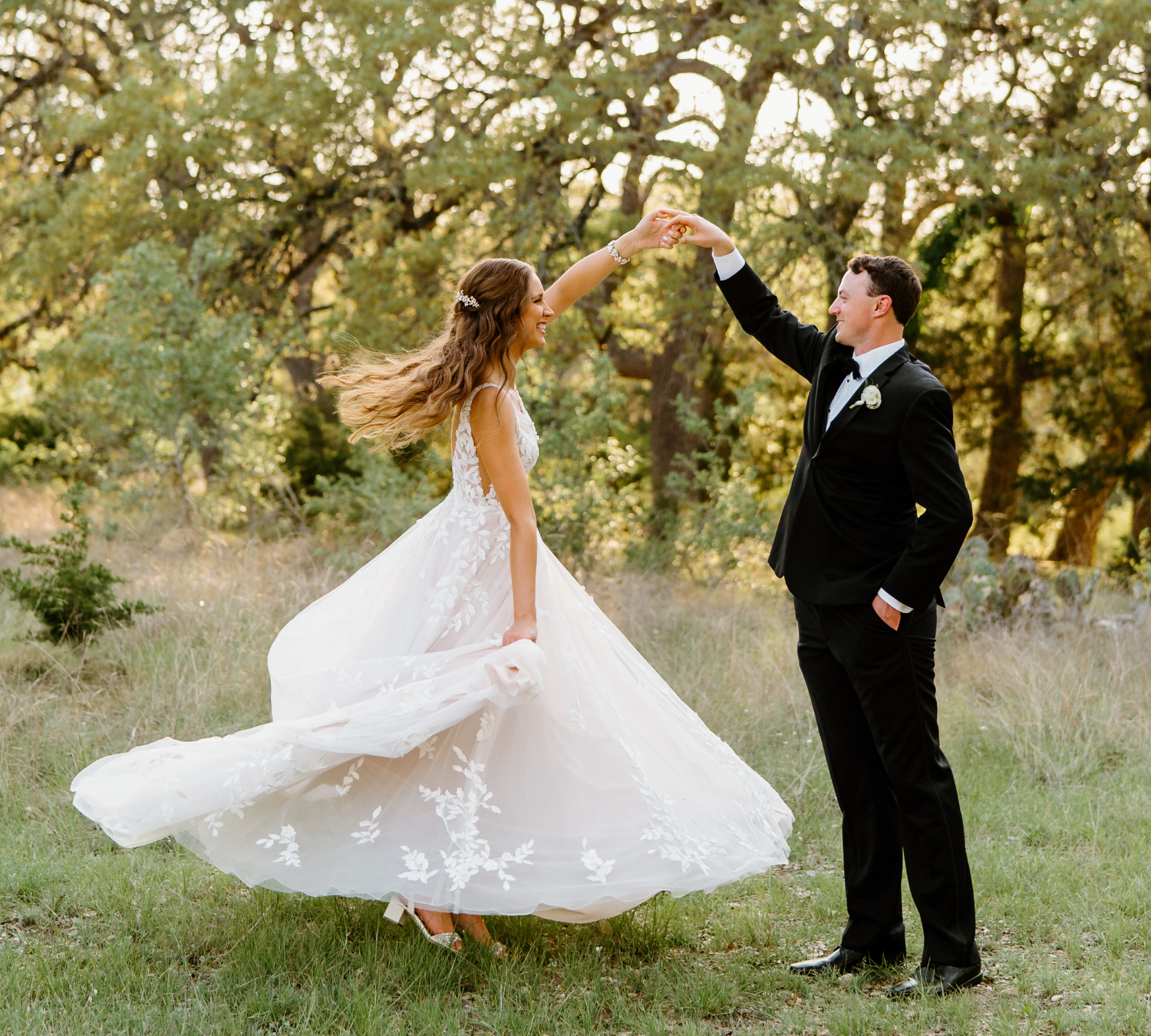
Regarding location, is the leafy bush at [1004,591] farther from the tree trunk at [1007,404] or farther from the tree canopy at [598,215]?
the tree trunk at [1007,404]

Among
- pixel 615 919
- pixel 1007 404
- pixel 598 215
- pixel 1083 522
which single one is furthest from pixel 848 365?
pixel 1083 522

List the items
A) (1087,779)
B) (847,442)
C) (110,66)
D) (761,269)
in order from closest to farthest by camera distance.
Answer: (847,442), (1087,779), (761,269), (110,66)

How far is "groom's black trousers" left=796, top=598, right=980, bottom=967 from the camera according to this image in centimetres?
328

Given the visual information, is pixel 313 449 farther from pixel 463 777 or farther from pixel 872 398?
pixel 872 398

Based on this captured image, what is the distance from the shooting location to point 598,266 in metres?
4.28

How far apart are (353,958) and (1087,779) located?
3656mm

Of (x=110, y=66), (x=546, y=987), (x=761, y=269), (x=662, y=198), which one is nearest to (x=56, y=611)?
(x=546, y=987)

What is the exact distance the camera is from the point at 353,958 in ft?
11.5

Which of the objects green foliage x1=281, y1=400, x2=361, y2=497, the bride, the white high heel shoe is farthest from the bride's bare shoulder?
green foliage x1=281, y1=400, x2=361, y2=497

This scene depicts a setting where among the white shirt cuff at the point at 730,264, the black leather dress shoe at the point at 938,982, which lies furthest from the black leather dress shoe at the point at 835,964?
the white shirt cuff at the point at 730,264

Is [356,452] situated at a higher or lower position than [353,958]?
higher

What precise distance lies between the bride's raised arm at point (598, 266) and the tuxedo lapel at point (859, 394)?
1121 millimetres

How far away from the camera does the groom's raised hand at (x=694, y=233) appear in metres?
3.77

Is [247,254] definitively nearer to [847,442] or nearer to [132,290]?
[132,290]
